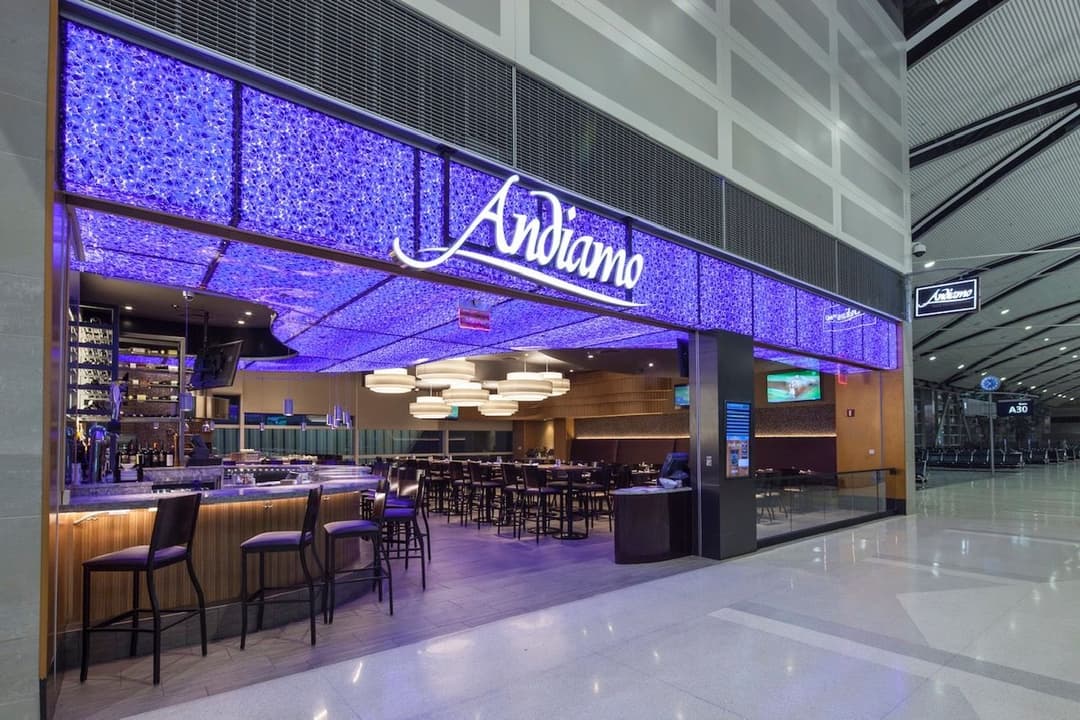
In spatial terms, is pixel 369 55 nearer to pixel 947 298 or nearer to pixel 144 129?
pixel 144 129

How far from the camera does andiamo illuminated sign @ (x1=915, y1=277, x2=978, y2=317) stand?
931 centimetres

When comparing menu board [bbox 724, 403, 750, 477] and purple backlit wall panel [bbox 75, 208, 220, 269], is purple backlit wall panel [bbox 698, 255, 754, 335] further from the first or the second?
purple backlit wall panel [bbox 75, 208, 220, 269]

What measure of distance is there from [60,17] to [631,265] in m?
4.24

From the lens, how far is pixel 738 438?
687 centimetres

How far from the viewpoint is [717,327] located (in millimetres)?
6816

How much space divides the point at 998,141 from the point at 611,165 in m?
11.1

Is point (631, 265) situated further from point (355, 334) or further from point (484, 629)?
point (355, 334)

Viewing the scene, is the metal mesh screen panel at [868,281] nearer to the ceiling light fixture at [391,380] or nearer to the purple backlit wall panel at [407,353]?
the purple backlit wall panel at [407,353]

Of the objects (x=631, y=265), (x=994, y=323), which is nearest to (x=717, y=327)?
(x=631, y=265)

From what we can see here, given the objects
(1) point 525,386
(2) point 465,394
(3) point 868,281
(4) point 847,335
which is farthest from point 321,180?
(2) point 465,394

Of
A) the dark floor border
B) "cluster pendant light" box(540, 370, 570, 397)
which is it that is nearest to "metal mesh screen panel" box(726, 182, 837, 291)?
the dark floor border

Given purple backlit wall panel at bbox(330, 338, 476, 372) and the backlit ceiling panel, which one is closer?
the backlit ceiling panel

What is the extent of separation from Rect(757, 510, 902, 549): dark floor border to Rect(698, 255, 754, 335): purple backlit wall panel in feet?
8.51

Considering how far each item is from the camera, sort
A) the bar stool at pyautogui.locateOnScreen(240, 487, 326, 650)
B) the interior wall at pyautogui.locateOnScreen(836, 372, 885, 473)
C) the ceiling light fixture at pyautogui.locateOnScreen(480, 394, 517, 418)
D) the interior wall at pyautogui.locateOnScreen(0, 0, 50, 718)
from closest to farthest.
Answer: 1. the interior wall at pyautogui.locateOnScreen(0, 0, 50, 718)
2. the bar stool at pyautogui.locateOnScreen(240, 487, 326, 650)
3. the interior wall at pyautogui.locateOnScreen(836, 372, 885, 473)
4. the ceiling light fixture at pyautogui.locateOnScreen(480, 394, 517, 418)
